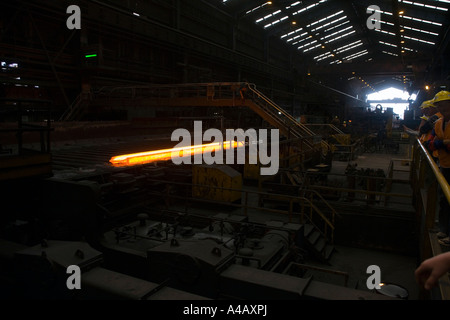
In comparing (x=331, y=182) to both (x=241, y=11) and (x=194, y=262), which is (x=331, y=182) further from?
(x=241, y=11)

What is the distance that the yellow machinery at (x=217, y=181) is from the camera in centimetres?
856

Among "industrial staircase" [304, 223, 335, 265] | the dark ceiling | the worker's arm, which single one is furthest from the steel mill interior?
the worker's arm

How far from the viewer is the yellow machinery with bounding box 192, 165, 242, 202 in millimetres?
8562

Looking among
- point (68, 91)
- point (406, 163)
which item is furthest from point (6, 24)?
point (406, 163)

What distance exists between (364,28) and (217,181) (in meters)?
31.3

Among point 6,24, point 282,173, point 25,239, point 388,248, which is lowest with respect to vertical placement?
point 388,248

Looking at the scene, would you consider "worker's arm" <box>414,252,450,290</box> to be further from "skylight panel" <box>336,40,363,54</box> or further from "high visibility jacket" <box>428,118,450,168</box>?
"skylight panel" <box>336,40,363,54</box>

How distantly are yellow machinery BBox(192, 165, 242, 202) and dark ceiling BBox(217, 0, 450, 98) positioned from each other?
560 inches

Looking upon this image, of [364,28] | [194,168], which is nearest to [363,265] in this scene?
[194,168]

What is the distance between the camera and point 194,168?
29.5ft

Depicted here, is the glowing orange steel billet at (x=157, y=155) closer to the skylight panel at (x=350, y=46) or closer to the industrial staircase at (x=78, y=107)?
the industrial staircase at (x=78, y=107)

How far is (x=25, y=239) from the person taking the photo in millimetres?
5297

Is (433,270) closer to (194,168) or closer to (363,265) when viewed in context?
(363,265)
